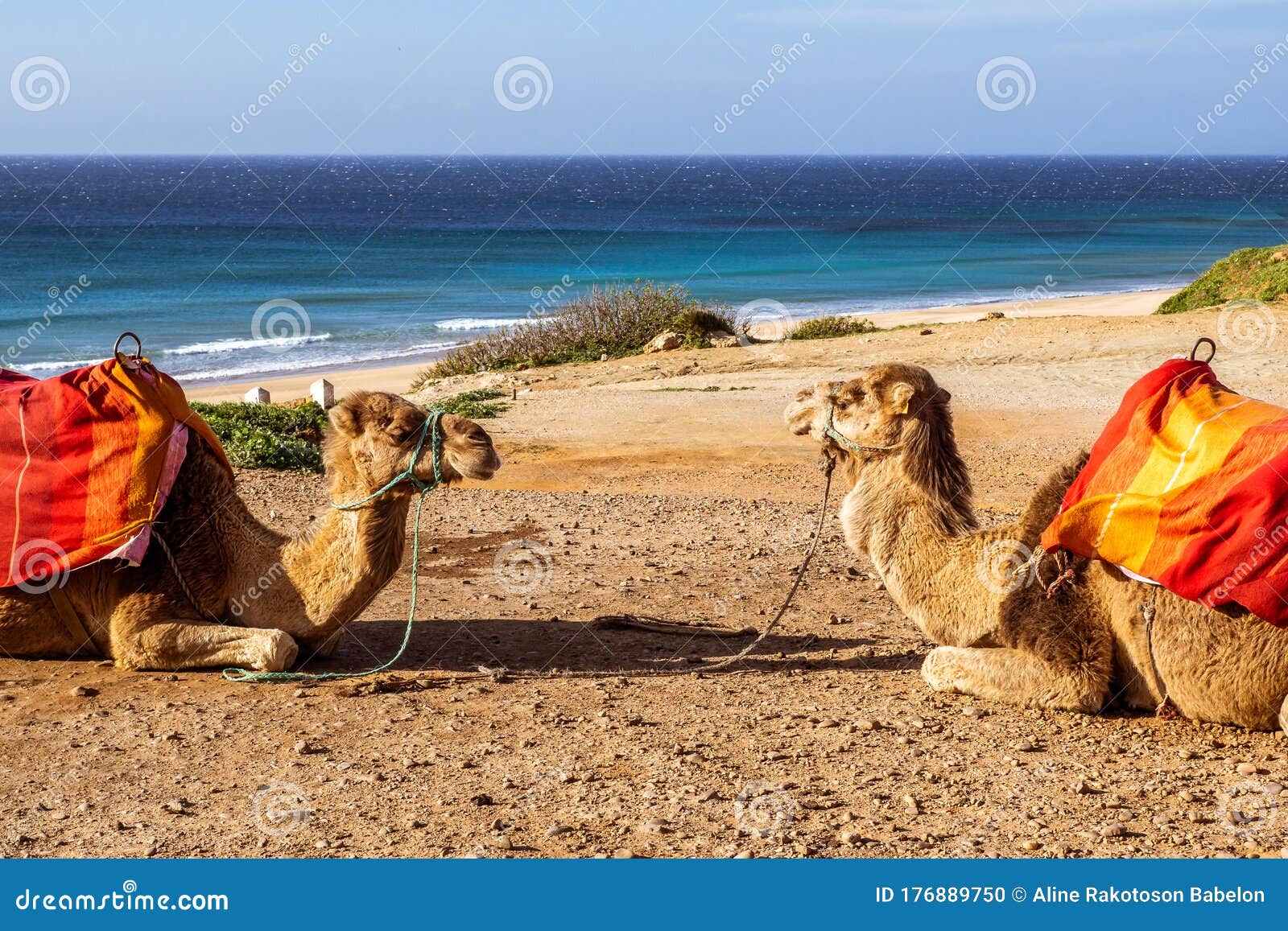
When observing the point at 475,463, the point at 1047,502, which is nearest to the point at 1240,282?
the point at 1047,502

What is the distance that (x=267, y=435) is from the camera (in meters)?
12.7

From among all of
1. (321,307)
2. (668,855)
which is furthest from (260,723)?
(321,307)

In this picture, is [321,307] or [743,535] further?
[321,307]

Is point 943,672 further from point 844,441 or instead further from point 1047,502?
point 844,441

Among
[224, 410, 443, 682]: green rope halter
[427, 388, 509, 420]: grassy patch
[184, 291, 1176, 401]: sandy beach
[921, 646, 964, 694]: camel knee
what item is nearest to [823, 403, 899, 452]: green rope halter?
[921, 646, 964, 694]: camel knee

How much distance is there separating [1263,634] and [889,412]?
180 cm

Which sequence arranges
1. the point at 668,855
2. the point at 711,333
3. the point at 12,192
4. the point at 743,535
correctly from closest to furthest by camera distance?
the point at 668,855 → the point at 743,535 → the point at 711,333 → the point at 12,192

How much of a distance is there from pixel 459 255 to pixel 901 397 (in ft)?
194

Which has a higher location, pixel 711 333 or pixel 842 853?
pixel 711 333

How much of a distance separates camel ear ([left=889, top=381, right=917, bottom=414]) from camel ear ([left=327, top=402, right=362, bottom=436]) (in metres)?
2.44

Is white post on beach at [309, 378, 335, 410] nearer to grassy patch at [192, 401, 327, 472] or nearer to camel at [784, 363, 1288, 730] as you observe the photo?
grassy patch at [192, 401, 327, 472]

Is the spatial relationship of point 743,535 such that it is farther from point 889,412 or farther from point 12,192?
point 12,192

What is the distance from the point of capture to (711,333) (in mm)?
25109

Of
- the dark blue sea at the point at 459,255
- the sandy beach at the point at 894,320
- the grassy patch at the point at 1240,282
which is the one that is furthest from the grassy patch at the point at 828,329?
the dark blue sea at the point at 459,255
